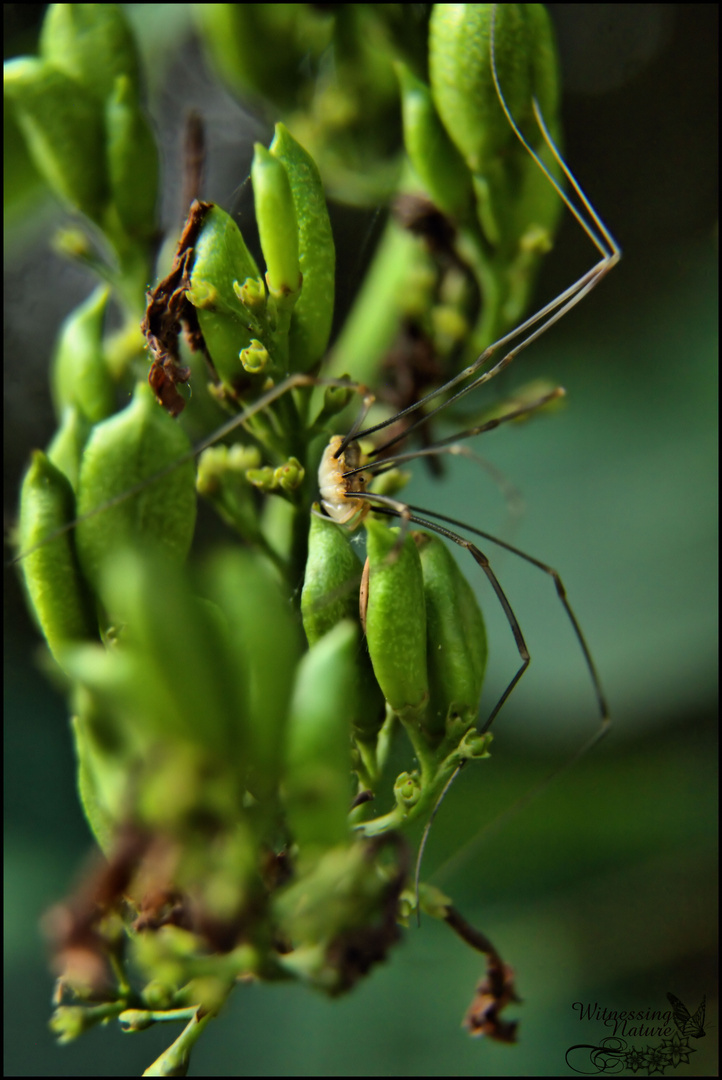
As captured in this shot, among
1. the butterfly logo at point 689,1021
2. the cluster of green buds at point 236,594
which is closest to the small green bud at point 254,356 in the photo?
the cluster of green buds at point 236,594

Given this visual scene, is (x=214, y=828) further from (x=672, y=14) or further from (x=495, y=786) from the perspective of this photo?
(x=672, y=14)

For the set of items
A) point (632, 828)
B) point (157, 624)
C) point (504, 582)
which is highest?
point (157, 624)

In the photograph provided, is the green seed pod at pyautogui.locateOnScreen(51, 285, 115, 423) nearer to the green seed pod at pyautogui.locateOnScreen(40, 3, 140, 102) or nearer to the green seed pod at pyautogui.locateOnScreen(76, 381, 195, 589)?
the green seed pod at pyautogui.locateOnScreen(76, 381, 195, 589)

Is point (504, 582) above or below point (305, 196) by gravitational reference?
below

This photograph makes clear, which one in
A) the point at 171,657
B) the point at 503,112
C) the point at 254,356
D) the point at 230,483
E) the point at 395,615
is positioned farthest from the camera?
the point at 503,112

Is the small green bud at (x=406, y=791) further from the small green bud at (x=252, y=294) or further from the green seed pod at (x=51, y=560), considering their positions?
the small green bud at (x=252, y=294)

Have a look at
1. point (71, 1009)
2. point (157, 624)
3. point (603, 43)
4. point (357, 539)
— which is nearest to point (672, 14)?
point (603, 43)

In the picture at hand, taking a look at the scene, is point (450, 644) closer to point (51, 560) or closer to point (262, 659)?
point (262, 659)

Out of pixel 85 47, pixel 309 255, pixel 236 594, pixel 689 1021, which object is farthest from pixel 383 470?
pixel 689 1021
